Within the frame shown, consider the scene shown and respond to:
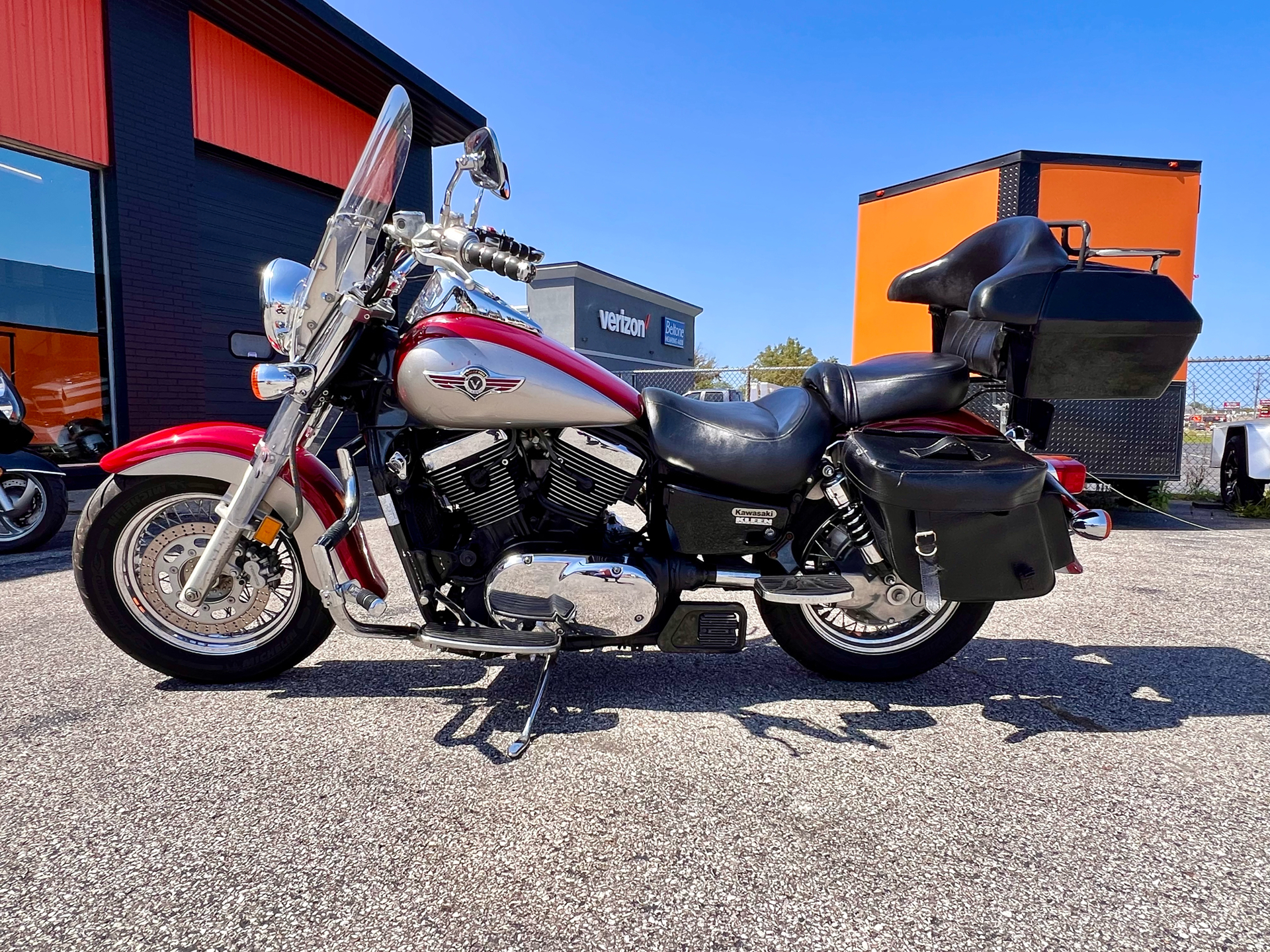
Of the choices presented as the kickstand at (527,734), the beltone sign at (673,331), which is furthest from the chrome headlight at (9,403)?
the beltone sign at (673,331)

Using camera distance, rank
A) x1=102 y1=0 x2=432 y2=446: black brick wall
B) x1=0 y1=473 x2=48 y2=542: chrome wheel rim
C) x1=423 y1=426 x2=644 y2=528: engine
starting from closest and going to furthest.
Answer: x1=423 y1=426 x2=644 y2=528: engine
x1=0 y1=473 x2=48 y2=542: chrome wheel rim
x1=102 y1=0 x2=432 y2=446: black brick wall

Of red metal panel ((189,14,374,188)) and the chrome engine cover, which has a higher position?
red metal panel ((189,14,374,188))

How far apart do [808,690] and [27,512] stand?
5568 mm

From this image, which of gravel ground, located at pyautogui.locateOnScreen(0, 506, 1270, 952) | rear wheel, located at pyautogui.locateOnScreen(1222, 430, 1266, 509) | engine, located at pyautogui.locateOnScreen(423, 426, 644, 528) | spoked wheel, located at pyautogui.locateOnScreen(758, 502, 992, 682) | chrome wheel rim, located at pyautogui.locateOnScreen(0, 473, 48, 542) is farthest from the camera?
rear wheel, located at pyautogui.locateOnScreen(1222, 430, 1266, 509)

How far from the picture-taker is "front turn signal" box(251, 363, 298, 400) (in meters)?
2.15

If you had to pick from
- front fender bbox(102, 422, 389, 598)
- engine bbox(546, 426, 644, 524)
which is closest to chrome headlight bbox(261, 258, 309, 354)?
front fender bbox(102, 422, 389, 598)

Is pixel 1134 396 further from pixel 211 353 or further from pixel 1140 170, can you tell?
pixel 211 353

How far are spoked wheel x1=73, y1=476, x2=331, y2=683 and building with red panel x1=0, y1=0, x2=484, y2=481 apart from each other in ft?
15.2

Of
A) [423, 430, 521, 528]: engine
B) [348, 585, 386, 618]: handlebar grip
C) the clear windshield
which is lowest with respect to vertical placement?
[348, 585, 386, 618]: handlebar grip

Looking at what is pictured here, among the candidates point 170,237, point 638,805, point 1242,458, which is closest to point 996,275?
point 638,805

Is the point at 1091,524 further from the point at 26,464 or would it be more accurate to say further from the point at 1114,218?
the point at 26,464

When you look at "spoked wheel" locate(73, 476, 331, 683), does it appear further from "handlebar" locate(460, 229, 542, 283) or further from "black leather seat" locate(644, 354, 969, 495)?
"black leather seat" locate(644, 354, 969, 495)

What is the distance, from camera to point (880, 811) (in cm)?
175

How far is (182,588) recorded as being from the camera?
2.38 meters
